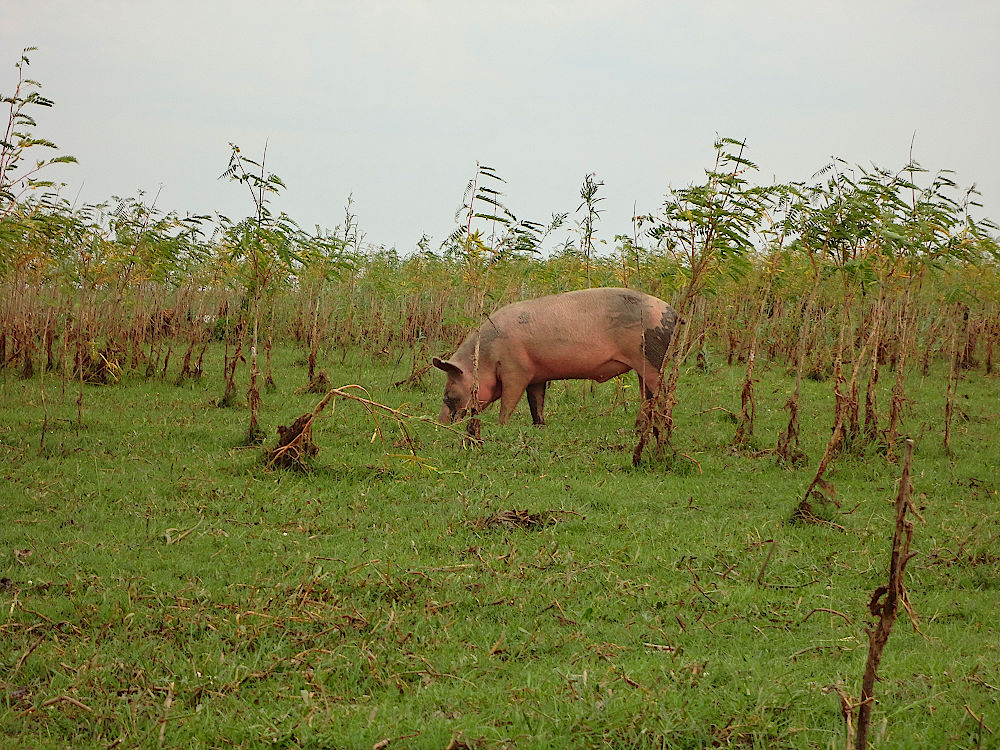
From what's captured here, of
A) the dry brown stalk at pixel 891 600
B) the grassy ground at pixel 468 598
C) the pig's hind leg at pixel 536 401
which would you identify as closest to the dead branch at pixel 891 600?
the dry brown stalk at pixel 891 600

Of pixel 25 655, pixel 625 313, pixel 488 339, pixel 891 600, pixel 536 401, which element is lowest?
pixel 25 655

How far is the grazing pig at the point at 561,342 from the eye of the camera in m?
10.3

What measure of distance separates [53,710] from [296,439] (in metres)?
4.06

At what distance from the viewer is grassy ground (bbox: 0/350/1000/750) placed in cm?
367

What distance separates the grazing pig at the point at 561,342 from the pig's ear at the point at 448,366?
0.07ft

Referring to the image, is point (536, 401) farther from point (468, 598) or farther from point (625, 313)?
point (468, 598)

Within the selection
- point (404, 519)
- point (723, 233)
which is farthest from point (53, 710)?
point (723, 233)

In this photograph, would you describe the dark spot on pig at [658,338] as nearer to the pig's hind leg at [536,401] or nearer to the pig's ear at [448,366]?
the pig's hind leg at [536,401]

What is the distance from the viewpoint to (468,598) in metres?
5.01

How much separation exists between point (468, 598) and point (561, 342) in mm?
5628

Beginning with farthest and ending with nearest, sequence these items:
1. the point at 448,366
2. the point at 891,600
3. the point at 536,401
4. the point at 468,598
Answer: the point at 536,401 → the point at 448,366 → the point at 468,598 → the point at 891,600

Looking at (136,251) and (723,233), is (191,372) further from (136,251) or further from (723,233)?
(723,233)

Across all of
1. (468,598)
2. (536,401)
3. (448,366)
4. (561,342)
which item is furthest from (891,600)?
(536,401)

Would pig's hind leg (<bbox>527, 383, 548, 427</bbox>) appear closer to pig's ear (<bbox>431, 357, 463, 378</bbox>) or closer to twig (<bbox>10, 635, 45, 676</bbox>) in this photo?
pig's ear (<bbox>431, 357, 463, 378</bbox>)
